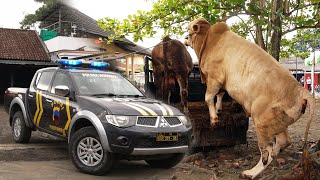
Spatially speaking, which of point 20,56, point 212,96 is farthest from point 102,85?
point 20,56

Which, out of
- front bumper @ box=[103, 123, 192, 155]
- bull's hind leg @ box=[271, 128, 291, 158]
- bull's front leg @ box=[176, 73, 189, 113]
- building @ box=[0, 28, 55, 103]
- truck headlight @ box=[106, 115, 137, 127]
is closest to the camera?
bull's hind leg @ box=[271, 128, 291, 158]

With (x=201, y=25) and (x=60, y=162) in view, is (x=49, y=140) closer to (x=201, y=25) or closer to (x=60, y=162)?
(x=60, y=162)

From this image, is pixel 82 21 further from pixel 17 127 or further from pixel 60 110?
pixel 60 110

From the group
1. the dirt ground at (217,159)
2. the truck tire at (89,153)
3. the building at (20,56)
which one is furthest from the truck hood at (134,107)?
the building at (20,56)

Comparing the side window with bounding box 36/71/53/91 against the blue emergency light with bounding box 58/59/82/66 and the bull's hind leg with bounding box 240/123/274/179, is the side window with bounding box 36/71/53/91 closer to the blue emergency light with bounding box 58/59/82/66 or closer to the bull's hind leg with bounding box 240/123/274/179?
the blue emergency light with bounding box 58/59/82/66

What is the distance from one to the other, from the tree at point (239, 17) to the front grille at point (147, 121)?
6.71ft

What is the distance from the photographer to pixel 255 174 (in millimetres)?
4449

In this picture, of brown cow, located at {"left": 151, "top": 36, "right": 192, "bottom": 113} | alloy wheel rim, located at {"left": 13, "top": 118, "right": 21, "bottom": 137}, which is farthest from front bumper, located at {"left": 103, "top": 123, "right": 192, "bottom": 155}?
alloy wheel rim, located at {"left": 13, "top": 118, "right": 21, "bottom": 137}

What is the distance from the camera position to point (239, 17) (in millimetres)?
6816

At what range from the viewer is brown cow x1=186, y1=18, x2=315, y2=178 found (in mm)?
4055

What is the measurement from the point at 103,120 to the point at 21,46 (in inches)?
721

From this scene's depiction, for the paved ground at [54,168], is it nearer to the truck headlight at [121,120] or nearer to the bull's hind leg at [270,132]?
the truck headlight at [121,120]

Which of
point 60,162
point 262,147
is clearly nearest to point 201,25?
point 262,147

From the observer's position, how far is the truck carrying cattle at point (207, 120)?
682 cm
